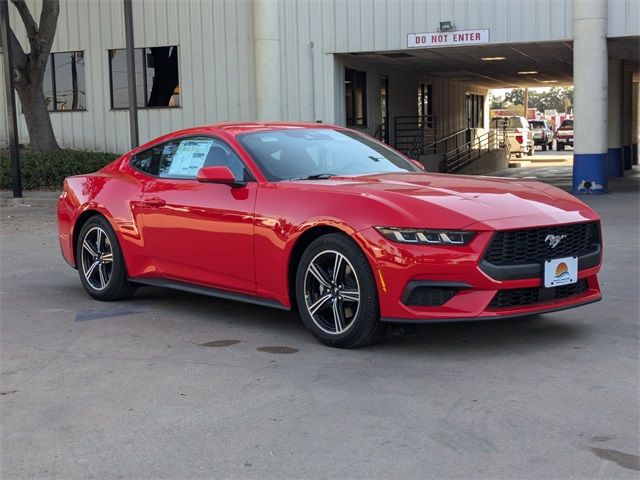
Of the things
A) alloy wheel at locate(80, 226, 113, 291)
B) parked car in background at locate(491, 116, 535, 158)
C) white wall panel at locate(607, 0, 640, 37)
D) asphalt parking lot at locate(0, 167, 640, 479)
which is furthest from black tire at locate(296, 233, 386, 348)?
parked car in background at locate(491, 116, 535, 158)

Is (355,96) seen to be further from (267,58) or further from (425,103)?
(425,103)

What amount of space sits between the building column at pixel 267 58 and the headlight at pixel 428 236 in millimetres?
15700

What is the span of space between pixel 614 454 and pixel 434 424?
832mm

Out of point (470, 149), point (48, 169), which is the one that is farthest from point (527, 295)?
point (470, 149)

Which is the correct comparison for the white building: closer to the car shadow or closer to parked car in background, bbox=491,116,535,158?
the car shadow

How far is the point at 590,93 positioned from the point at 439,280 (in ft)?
45.0

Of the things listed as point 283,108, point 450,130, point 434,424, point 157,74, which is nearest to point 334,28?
point 283,108

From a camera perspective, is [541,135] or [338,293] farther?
[541,135]

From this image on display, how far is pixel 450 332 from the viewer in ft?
19.3

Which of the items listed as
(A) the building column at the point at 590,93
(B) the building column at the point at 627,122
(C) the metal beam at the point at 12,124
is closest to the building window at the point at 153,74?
(C) the metal beam at the point at 12,124

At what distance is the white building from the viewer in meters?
17.8

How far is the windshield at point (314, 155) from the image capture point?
20.2ft

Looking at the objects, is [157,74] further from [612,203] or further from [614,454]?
[614,454]

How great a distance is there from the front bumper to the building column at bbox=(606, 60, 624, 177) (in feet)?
68.1
